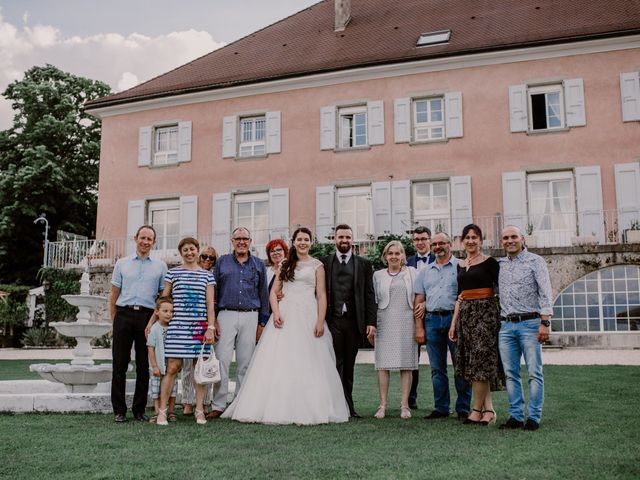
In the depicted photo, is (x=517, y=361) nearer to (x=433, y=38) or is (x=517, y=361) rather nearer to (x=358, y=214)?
(x=358, y=214)

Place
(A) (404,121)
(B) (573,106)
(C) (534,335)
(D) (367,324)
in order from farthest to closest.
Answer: (A) (404,121), (B) (573,106), (D) (367,324), (C) (534,335)

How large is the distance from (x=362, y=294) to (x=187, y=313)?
163 cm

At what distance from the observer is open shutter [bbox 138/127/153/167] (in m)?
22.1

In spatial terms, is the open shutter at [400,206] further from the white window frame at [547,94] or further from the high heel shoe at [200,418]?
the high heel shoe at [200,418]

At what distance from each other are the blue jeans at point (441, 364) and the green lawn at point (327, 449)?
1.07ft

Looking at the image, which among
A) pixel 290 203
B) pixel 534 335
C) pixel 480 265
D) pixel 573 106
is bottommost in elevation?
pixel 534 335

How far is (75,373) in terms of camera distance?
7.32 meters

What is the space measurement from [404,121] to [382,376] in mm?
13812

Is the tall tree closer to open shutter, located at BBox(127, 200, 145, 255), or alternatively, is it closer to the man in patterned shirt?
open shutter, located at BBox(127, 200, 145, 255)

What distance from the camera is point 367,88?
1995 centimetres

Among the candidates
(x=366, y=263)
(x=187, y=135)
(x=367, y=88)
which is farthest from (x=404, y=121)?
(x=366, y=263)

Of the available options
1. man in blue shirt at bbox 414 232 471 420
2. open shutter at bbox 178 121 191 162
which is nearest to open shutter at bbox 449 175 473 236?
open shutter at bbox 178 121 191 162

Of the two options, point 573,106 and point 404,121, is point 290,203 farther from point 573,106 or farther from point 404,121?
point 573,106

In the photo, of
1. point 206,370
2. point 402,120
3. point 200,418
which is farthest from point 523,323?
point 402,120
